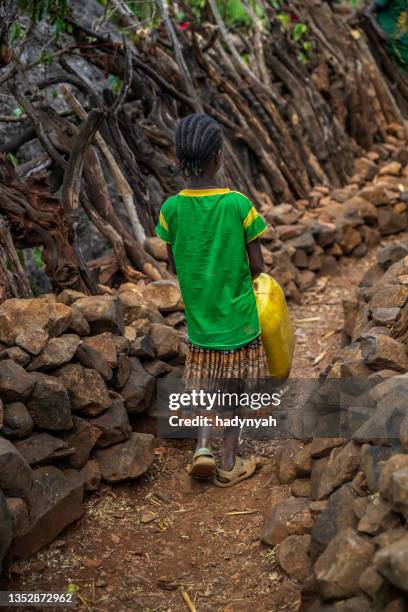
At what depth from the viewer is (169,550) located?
2.96 meters

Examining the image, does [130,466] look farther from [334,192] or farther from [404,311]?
[334,192]

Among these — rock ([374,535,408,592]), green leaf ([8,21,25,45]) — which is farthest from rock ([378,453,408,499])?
green leaf ([8,21,25,45])

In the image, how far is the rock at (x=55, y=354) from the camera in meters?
3.10

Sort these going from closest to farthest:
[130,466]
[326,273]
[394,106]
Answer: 1. [130,466]
2. [326,273]
3. [394,106]

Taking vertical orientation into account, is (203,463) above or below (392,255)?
below

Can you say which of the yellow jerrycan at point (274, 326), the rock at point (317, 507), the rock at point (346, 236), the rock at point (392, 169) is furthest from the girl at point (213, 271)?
the rock at point (392, 169)

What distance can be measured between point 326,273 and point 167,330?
2.33m

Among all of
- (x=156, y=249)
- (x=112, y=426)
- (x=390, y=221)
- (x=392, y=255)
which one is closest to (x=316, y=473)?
(x=112, y=426)

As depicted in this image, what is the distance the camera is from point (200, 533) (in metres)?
3.06

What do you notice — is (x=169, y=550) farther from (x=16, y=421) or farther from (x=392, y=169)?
(x=392, y=169)

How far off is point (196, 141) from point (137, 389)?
3.74 ft

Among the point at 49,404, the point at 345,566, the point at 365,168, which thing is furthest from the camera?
the point at 365,168

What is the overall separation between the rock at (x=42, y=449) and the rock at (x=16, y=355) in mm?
274

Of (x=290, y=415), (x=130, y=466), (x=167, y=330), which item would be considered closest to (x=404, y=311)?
(x=290, y=415)
